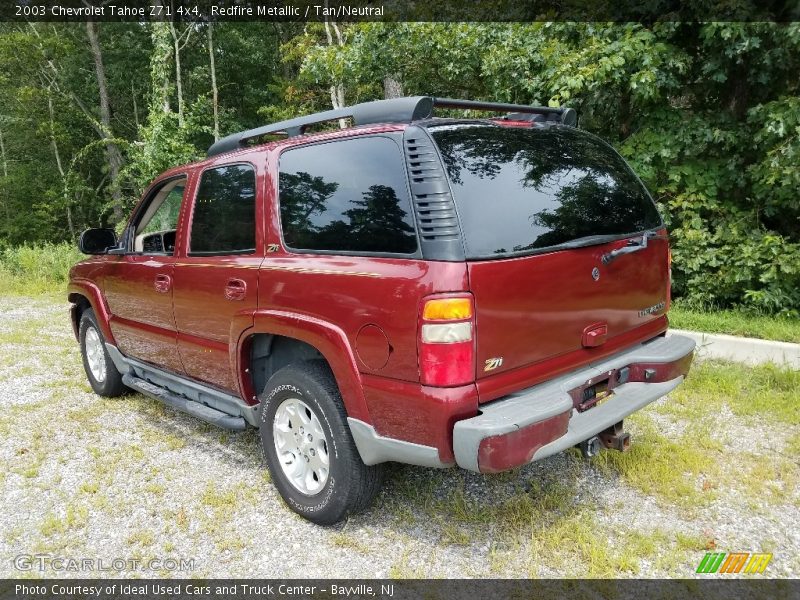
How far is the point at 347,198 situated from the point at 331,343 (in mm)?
743

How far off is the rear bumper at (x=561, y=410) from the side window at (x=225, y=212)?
179 cm

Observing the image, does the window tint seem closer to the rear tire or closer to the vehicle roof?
the vehicle roof

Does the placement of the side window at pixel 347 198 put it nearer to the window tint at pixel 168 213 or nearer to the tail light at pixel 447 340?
the tail light at pixel 447 340

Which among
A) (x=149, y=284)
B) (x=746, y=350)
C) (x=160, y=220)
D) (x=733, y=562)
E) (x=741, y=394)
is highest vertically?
(x=160, y=220)

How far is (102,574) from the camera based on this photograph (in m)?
2.89

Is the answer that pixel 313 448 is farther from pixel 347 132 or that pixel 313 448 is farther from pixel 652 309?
pixel 652 309

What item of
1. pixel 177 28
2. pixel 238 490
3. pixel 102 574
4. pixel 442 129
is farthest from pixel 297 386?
pixel 177 28

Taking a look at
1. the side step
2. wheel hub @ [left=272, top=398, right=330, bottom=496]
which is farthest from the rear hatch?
the side step

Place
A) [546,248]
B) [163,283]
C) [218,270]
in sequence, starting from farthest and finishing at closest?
1. [163,283]
2. [218,270]
3. [546,248]

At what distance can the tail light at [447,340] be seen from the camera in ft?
7.96

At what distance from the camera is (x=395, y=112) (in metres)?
2.89

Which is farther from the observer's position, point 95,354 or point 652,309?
point 95,354

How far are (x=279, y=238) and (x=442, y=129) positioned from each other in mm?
1108

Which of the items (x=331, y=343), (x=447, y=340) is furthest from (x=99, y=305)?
(x=447, y=340)
